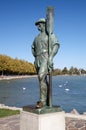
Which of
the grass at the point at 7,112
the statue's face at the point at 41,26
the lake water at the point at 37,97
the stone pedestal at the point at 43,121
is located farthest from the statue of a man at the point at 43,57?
the lake water at the point at 37,97

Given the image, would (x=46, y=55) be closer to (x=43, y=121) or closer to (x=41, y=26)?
(x=41, y=26)

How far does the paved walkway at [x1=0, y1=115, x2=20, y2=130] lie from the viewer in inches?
389

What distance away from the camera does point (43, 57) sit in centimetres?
729

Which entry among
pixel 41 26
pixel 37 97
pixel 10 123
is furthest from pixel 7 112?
pixel 37 97

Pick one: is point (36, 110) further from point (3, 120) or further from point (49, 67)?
point (3, 120)

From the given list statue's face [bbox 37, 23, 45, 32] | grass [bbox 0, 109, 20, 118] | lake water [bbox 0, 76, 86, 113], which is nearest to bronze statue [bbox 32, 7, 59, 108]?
statue's face [bbox 37, 23, 45, 32]

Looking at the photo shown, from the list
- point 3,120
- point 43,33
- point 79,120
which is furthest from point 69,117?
point 43,33

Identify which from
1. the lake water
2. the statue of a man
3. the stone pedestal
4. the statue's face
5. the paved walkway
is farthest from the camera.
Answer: the lake water

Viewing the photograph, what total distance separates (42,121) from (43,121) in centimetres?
3

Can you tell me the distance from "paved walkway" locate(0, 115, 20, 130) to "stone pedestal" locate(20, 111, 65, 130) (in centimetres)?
275

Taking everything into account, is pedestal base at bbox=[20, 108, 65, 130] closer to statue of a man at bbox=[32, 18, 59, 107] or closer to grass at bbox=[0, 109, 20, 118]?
statue of a man at bbox=[32, 18, 59, 107]

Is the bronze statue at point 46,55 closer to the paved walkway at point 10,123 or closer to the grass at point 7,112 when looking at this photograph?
the paved walkway at point 10,123

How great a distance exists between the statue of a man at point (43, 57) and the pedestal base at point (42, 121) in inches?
16.4

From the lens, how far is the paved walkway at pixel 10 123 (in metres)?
9.87
